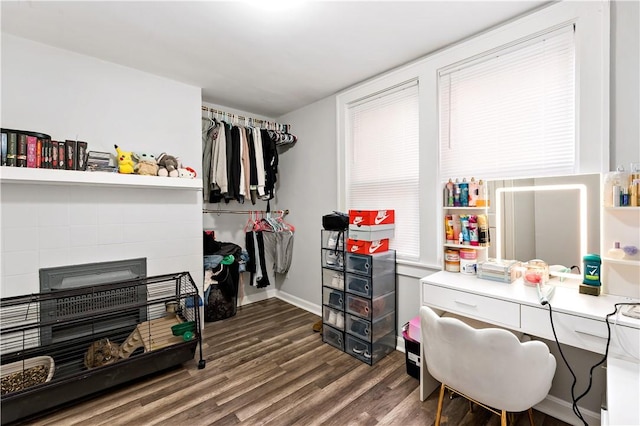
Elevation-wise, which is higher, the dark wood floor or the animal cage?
the animal cage

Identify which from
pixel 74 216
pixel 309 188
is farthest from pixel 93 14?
pixel 309 188

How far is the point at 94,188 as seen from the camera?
2.30 m

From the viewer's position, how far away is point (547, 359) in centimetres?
117

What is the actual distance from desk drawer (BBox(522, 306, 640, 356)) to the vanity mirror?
0.52m

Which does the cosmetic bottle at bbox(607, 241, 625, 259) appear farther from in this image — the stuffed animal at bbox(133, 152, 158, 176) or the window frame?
the stuffed animal at bbox(133, 152, 158, 176)

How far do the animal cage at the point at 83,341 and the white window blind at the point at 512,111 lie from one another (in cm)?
243

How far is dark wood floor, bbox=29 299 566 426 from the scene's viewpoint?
1677 mm

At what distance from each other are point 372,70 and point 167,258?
8.56ft

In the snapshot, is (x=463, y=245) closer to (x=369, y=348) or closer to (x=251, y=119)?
(x=369, y=348)

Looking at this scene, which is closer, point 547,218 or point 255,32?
point 547,218

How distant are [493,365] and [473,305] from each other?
18.4 inches

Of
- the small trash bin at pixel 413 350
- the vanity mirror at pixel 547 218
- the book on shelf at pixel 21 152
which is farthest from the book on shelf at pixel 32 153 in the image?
the vanity mirror at pixel 547 218

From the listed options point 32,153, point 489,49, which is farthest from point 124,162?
point 489,49

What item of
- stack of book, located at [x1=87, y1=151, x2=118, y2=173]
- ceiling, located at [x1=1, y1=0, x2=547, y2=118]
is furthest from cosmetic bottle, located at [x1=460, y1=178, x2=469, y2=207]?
stack of book, located at [x1=87, y1=151, x2=118, y2=173]
